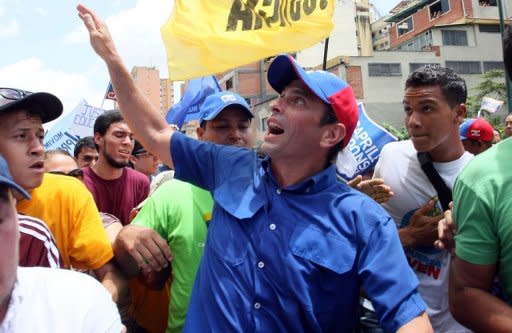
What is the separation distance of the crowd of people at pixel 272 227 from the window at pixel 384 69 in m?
34.6

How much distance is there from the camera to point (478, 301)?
68.1 inches

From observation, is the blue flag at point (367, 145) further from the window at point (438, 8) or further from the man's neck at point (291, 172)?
the window at point (438, 8)

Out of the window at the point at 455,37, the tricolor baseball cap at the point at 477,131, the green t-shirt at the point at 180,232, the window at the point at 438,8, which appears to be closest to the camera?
the green t-shirt at the point at 180,232

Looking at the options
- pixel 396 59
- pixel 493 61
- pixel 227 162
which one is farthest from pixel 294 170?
pixel 493 61

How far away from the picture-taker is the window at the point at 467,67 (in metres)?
→ 38.5

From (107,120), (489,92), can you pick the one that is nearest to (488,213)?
(107,120)

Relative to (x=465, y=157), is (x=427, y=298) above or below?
below

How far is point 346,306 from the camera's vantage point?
176cm

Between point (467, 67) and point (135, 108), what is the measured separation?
1650 inches

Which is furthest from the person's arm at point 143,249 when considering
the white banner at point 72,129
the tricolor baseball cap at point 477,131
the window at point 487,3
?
the window at point 487,3

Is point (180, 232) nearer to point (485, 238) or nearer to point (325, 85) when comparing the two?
point (325, 85)

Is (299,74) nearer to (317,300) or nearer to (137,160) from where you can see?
(317,300)

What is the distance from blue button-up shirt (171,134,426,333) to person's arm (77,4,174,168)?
1.38 ft

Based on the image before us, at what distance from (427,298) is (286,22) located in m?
2.00
